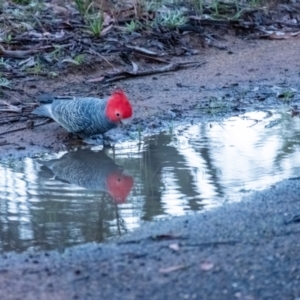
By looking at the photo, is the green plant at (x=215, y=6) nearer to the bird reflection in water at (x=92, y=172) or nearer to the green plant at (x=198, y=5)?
the green plant at (x=198, y=5)

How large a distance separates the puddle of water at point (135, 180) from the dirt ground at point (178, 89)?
1.43 ft

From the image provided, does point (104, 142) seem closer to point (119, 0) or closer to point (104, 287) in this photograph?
point (104, 287)

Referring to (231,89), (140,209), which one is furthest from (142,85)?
(140,209)

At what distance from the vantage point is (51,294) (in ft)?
13.8

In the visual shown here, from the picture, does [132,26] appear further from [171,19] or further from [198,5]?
[198,5]

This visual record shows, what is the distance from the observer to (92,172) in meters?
6.67

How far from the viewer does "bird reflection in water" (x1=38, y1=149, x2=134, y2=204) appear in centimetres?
618

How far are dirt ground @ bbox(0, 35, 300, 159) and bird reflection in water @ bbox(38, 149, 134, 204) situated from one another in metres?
0.36

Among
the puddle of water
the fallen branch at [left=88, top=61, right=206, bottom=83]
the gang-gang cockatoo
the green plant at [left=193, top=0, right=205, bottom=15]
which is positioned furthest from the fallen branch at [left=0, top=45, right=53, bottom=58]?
the green plant at [left=193, top=0, right=205, bottom=15]

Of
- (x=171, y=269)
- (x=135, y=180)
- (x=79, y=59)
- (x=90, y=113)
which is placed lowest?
(x=171, y=269)

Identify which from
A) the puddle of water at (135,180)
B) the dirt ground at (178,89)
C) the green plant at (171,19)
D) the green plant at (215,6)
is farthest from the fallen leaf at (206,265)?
the green plant at (215,6)

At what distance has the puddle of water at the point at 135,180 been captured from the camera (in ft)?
17.6

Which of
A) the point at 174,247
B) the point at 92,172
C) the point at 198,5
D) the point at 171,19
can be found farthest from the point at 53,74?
the point at 174,247

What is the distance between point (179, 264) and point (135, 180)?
1894 mm
